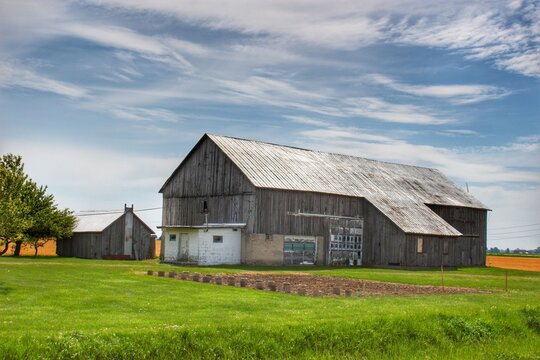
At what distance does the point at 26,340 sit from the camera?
591 inches

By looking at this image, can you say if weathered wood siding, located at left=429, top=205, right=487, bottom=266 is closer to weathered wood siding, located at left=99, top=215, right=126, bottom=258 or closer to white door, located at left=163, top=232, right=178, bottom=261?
white door, located at left=163, top=232, right=178, bottom=261

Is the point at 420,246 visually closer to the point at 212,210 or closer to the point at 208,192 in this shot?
the point at 212,210

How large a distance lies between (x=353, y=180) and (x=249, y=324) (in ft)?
153

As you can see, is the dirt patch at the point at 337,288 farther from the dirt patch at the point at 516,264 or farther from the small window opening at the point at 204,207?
the dirt patch at the point at 516,264

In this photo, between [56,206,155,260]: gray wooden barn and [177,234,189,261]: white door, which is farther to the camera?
[56,206,155,260]: gray wooden barn

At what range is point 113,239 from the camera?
61375mm

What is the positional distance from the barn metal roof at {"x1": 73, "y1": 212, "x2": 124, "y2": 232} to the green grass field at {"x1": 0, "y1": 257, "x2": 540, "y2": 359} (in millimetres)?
34116

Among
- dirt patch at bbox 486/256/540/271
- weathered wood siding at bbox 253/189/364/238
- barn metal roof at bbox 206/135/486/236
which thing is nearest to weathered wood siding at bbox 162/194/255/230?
weathered wood siding at bbox 253/189/364/238

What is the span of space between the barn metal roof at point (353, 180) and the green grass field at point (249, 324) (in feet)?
95.6

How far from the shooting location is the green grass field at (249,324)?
628 inches

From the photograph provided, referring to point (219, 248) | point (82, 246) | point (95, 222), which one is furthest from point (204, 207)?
point (82, 246)

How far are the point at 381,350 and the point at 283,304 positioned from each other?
14.7 ft

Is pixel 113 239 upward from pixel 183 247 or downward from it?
upward

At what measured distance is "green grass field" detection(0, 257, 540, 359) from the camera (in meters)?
15.9
